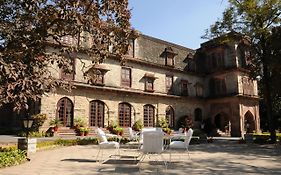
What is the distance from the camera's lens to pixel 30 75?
840 cm

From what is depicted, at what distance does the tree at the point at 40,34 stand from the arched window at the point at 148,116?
666 inches

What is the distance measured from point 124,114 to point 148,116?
296 centimetres

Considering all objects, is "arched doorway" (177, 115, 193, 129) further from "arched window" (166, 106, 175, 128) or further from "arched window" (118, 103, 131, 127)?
"arched window" (118, 103, 131, 127)

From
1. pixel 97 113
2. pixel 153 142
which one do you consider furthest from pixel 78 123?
pixel 153 142

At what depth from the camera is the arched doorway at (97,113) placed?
78.4ft

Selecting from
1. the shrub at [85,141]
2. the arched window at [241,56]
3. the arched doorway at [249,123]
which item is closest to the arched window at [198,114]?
the arched doorway at [249,123]

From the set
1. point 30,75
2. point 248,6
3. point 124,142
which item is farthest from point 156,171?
point 248,6

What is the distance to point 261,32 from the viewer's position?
60.8 ft

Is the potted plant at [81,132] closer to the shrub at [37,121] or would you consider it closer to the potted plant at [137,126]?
the shrub at [37,121]

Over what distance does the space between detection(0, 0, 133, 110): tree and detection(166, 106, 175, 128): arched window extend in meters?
19.1

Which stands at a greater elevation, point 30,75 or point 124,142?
point 30,75

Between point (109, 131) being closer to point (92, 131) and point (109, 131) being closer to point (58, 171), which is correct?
point (92, 131)

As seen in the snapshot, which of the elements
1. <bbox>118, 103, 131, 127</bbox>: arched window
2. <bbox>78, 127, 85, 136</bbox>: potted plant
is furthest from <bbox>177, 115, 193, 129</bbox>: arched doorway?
<bbox>78, 127, 85, 136</bbox>: potted plant

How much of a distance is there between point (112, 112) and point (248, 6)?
13.7 m
